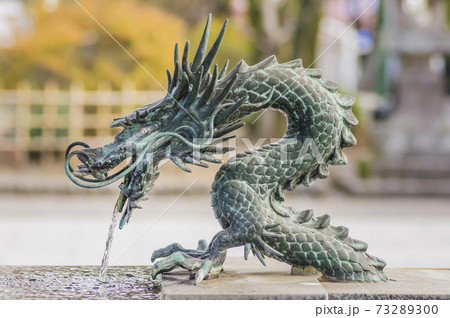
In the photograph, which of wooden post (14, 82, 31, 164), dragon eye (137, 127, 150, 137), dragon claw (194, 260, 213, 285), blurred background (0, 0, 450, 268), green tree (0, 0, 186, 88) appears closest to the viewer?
dragon claw (194, 260, 213, 285)

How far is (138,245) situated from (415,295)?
3955 mm

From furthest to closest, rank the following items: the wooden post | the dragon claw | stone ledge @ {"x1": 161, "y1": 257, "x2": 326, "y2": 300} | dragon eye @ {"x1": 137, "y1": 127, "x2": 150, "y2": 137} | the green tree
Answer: the green tree → the wooden post → dragon eye @ {"x1": 137, "y1": 127, "x2": 150, "y2": 137} → the dragon claw → stone ledge @ {"x1": 161, "y1": 257, "x2": 326, "y2": 300}

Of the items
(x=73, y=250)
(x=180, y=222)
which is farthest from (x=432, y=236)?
(x=73, y=250)

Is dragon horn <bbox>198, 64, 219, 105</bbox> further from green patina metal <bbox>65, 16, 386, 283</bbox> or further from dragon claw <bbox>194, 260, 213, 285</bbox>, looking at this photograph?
dragon claw <bbox>194, 260, 213, 285</bbox>

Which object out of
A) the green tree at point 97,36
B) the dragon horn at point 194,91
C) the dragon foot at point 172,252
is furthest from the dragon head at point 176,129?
the green tree at point 97,36

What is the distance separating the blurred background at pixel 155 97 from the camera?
8156 mm

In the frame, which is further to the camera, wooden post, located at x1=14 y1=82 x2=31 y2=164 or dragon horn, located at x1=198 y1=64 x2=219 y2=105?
wooden post, located at x1=14 y1=82 x2=31 y2=164

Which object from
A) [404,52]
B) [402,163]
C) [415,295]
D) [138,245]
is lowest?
[415,295]

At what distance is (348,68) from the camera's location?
25734 mm

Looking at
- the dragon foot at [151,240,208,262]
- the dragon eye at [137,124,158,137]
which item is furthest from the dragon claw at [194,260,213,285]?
the dragon eye at [137,124,158,137]

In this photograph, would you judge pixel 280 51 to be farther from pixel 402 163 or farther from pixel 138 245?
pixel 138 245

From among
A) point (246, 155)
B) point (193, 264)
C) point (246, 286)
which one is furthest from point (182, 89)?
point (246, 286)

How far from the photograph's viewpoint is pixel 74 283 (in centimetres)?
322

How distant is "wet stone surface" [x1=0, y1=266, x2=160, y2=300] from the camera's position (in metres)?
2.98
